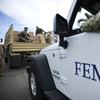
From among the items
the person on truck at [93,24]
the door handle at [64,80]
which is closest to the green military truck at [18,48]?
the door handle at [64,80]

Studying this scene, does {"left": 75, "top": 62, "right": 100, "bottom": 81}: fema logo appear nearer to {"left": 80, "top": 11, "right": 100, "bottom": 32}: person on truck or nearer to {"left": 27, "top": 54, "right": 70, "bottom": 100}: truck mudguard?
{"left": 80, "top": 11, "right": 100, "bottom": 32}: person on truck

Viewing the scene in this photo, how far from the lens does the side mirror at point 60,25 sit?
8.54 ft

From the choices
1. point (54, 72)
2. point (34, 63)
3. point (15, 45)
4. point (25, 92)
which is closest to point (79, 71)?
point (54, 72)

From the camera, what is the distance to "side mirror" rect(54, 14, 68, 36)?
8.54 ft

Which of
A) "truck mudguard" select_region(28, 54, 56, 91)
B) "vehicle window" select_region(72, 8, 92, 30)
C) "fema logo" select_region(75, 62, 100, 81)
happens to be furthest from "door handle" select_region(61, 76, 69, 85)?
"vehicle window" select_region(72, 8, 92, 30)

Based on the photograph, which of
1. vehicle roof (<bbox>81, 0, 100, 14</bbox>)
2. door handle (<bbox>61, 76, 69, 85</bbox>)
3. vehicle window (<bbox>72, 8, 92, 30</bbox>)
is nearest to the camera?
vehicle roof (<bbox>81, 0, 100, 14</bbox>)

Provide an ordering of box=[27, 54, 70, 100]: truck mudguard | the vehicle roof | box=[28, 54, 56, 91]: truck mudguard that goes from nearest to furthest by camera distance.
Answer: the vehicle roof → box=[27, 54, 70, 100]: truck mudguard → box=[28, 54, 56, 91]: truck mudguard

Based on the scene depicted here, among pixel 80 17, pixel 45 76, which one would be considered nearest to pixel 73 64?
pixel 80 17

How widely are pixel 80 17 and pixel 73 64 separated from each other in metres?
0.63

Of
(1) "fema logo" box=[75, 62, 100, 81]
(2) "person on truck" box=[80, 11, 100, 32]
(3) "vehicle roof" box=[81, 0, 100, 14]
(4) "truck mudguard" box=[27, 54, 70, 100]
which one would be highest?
(3) "vehicle roof" box=[81, 0, 100, 14]

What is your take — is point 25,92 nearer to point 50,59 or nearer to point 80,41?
point 50,59

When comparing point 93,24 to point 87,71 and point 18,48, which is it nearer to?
point 87,71

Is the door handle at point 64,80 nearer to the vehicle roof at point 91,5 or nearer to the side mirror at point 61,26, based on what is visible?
the side mirror at point 61,26

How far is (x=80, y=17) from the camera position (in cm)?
277
